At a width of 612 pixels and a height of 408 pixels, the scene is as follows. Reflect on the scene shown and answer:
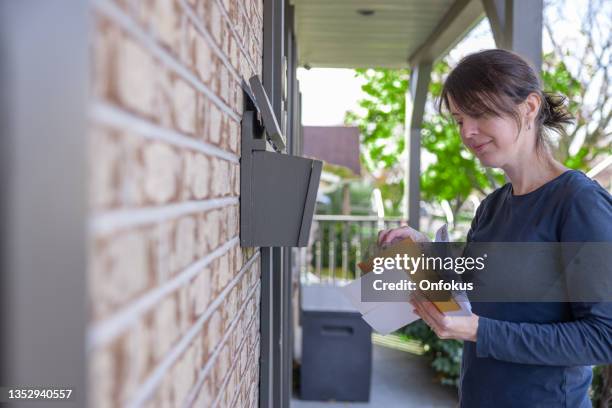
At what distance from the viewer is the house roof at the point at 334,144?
22.6 feet

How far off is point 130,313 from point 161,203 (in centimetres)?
14

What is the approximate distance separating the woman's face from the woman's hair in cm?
2

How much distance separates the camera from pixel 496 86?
1399mm

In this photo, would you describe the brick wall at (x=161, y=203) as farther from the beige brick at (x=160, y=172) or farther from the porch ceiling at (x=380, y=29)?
the porch ceiling at (x=380, y=29)

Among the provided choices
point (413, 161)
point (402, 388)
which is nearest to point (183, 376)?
point (402, 388)

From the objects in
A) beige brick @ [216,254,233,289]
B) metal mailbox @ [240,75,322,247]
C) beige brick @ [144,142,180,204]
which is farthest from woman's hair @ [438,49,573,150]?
beige brick @ [144,142,180,204]

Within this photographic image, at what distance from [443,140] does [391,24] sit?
3.88 meters

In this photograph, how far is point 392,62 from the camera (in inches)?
233

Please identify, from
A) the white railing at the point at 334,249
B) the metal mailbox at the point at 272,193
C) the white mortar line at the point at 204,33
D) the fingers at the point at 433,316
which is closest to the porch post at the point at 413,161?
the white railing at the point at 334,249

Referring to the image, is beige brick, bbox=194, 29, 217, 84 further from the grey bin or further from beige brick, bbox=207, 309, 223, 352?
the grey bin

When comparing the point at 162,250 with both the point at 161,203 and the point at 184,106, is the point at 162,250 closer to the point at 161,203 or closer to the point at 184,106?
the point at 161,203

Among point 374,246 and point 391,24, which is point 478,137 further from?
point 391,24

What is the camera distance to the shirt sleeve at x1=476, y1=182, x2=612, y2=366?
1.23 meters

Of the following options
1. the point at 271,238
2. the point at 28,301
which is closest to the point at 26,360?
the point at 28,301
